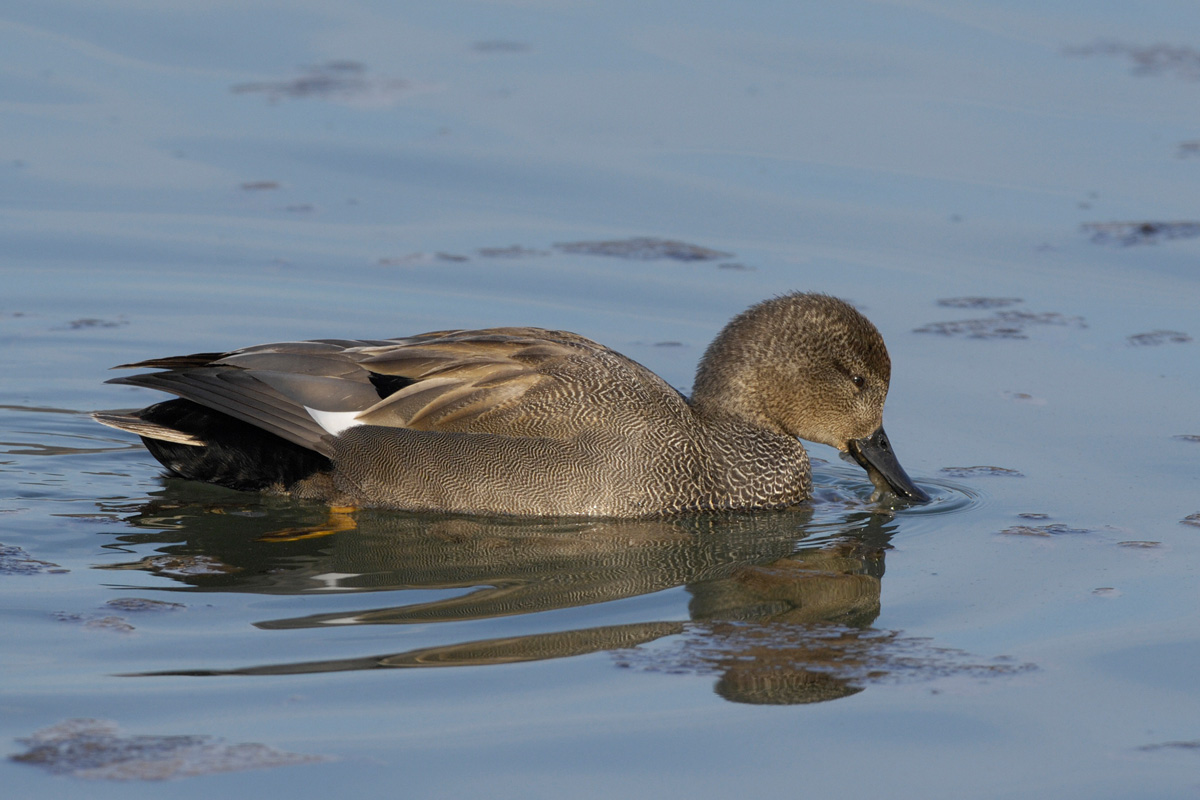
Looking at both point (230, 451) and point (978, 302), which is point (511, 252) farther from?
point (230, 451)

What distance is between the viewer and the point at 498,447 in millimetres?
7547

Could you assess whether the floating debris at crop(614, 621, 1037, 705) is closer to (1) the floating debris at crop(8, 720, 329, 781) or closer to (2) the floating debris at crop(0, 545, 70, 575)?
(1) the floating debris at crop(8, 720, 329, 781)

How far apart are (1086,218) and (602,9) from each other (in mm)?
5008

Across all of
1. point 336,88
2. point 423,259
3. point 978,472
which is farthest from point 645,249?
point 336,88

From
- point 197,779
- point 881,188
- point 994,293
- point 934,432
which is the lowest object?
point 197,779

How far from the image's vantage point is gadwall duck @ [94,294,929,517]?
24.8ft

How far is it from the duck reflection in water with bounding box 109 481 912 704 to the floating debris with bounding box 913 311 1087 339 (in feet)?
7.63

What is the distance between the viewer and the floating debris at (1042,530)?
24.5 ft

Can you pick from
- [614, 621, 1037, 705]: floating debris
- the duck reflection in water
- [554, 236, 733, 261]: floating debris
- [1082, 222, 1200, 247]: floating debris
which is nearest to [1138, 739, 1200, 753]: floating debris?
[614, 621, 1037, 705]: floating debris

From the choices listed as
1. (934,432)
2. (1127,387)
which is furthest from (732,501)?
(1127,387)

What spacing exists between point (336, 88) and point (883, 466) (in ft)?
21.7

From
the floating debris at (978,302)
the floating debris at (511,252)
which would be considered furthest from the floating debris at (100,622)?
the floating debris at (978,302)

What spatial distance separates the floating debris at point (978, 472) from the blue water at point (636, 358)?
0.10 feet

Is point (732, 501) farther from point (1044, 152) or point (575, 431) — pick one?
point (1044, 152)
